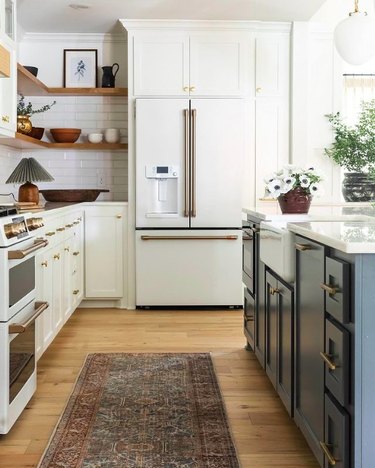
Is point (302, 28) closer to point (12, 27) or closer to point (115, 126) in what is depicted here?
point (115, 126)

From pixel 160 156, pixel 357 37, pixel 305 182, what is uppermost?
pixel 357 37

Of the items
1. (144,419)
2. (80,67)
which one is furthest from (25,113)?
(144,419)

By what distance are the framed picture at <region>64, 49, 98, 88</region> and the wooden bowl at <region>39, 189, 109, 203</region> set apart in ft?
3.37

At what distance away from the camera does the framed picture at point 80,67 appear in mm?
5805

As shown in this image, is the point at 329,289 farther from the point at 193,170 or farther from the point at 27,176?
the point at 193,170

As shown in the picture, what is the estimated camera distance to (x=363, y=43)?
3.76 metres

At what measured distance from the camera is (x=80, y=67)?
583 centimetres

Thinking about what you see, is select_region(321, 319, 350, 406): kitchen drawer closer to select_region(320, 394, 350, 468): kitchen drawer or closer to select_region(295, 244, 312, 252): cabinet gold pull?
select_region(320, 394, 350, 468): kitchen drawer

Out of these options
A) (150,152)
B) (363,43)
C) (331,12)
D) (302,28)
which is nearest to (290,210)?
(363,43)

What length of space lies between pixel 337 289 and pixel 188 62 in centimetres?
393

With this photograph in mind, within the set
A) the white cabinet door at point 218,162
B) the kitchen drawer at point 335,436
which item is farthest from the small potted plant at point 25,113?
the kitchen drawer at point 335,436

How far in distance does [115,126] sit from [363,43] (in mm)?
2790

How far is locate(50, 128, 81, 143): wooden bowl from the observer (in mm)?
5687

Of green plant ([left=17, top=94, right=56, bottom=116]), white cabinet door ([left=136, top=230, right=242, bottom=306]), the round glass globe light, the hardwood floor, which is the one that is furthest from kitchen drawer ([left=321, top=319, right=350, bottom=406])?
green plant ([left=17, top=94, right=56, bottom=116])
